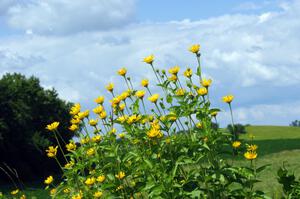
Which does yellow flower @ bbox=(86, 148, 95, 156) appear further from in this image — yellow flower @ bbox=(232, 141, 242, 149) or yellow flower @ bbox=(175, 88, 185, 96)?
yellow flower @ bbox=(232, 141, 242, 149)

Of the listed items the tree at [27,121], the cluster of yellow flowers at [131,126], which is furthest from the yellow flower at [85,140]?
the tree at [27,121]

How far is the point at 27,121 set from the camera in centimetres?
3478

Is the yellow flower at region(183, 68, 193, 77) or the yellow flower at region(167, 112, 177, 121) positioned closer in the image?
the yellow flower at region(167, 112, 177, 121)

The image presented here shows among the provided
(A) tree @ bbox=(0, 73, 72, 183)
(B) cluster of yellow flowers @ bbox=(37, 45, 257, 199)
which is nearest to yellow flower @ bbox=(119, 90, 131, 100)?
(B) cluster of yellow flowers @ bbox=(37, 45, 257, 199)

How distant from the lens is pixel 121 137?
5.99 m

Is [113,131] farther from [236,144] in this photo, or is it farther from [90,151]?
[236,144]

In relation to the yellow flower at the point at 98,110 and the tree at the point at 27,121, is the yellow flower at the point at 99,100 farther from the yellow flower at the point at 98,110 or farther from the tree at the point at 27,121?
the tree at the point at 27,121

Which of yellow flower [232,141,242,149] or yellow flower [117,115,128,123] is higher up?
yellow flower [117,115,128,123]

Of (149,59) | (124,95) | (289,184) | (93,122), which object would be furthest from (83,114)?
(289,184)

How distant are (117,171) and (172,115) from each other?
864 millimetres

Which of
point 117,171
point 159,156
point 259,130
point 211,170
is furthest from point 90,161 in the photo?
point 259,130

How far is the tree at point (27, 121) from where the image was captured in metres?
33.4

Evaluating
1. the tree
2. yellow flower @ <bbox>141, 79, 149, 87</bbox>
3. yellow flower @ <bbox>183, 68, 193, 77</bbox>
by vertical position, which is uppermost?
yellow flower @ <bbox>183, 68, 193, 77</bbox>

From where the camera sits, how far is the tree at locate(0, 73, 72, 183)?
33.4m
